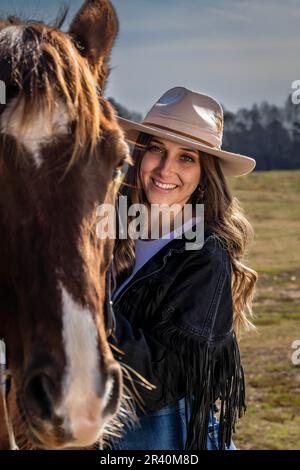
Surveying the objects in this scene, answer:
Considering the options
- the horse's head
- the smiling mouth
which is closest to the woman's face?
the smiling mouth

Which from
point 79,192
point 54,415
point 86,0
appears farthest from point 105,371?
point 86,0

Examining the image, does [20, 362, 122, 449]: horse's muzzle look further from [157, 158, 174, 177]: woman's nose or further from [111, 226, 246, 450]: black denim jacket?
[157, 158, 174, 177]: woman's nose

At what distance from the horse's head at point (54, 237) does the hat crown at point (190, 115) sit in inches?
41.6

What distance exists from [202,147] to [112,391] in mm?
1637

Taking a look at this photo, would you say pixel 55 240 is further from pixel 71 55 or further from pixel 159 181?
pixel 159 181

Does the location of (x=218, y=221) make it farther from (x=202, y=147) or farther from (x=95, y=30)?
(x=95, y=30)

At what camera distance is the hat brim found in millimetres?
3619

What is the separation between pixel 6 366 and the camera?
102 inches

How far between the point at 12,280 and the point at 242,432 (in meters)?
7.42

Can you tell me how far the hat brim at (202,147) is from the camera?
3619mm

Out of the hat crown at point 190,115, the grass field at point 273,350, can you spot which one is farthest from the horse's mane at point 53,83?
the grass field at point 273,350

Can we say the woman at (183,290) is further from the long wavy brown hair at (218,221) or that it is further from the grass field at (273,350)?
the grass field at (273,350)

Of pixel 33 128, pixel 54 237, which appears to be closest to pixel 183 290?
pixel 54 237

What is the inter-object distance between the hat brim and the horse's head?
91 centimetres
